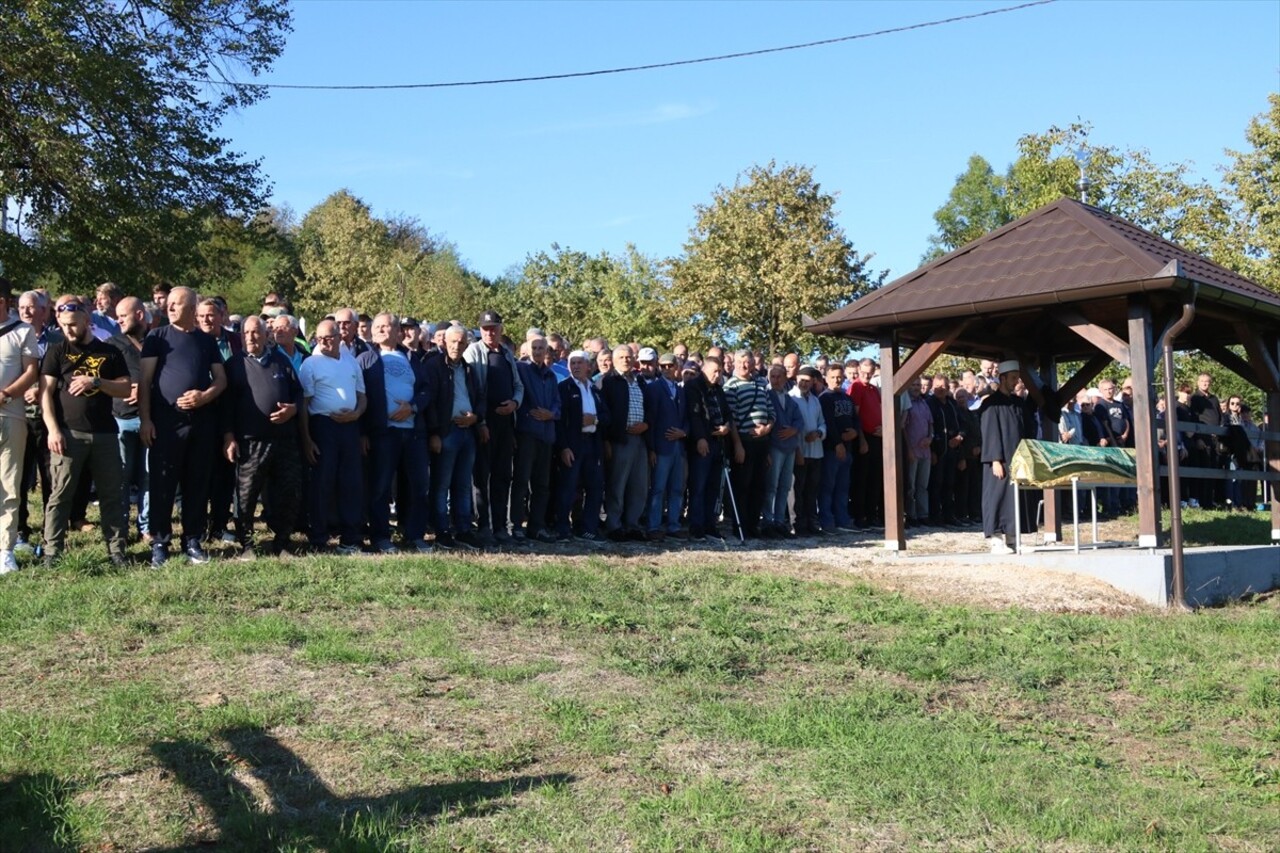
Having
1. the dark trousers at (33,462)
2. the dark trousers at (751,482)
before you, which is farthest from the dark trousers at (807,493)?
the dark trousers at (33,462)

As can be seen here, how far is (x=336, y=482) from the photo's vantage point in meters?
10.9

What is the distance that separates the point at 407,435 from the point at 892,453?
5468 mm

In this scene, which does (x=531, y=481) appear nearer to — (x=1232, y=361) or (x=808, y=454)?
(x=808, y=454)

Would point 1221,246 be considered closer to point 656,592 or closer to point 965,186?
point 656,592

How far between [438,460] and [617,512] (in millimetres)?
2778

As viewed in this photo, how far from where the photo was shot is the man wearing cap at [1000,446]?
46.1 ft

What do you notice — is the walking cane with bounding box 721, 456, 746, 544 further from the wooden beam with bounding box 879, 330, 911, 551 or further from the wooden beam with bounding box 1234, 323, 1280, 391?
the wooden beam with bounding box 1234, 323, 1280, 391

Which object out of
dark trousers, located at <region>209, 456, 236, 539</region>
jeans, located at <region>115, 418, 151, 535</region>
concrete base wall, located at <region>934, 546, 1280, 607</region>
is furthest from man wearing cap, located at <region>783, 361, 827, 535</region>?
jeans, located at <region>115, 418, 151, 535</region>

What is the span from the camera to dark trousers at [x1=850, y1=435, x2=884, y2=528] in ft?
57.7

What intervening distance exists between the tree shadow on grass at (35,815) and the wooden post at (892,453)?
31.9ft

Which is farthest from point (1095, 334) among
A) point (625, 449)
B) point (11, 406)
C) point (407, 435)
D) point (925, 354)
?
point (11, 406)

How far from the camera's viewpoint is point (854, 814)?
5.72m

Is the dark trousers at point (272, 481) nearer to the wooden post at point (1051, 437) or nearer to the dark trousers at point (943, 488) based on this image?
the wooden post at point (1051, 437)

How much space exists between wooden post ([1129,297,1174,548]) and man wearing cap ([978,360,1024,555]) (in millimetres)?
1618
